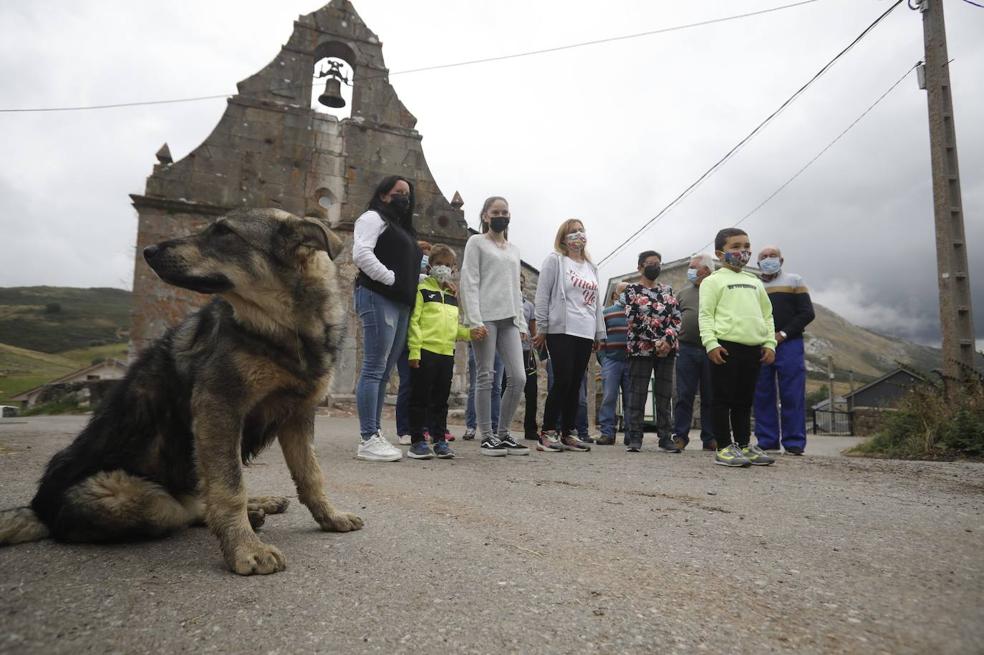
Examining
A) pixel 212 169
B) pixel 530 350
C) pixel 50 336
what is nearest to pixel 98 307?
pixel 50 336

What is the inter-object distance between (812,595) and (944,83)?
10.5 meters

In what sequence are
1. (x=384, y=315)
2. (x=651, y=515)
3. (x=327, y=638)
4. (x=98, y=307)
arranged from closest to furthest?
(x=327, y=638)
(x=651, y=515)
(x=384, y=315)
(x=98, y=307)

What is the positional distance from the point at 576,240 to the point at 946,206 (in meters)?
6.51

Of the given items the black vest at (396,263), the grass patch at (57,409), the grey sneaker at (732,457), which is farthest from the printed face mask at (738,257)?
the grass patch at (57,409)

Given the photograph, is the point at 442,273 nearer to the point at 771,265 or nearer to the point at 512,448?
the point at 512,448

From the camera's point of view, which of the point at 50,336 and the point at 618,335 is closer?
the point at 618,335

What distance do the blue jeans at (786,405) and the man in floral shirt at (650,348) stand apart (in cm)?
102

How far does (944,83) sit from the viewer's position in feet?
29.1

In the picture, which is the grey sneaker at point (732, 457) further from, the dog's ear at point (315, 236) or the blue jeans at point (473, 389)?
the dog's ear at point (315, 236)

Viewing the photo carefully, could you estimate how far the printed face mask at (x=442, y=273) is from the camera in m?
6.05

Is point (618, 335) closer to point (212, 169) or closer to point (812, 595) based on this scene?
point (812, 595)

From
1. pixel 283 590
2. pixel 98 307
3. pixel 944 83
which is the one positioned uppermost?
pixel 98 307

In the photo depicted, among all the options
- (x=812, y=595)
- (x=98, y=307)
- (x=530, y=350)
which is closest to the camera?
(x=812, y=595)

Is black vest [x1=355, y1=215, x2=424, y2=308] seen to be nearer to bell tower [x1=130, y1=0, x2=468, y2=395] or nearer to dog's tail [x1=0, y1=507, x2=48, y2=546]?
dog's tail [x1=0, y1=507, x2=48, y2=546]
